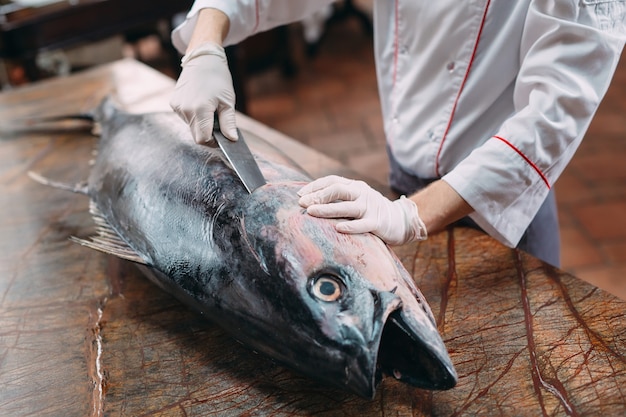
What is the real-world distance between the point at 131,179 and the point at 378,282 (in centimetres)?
71

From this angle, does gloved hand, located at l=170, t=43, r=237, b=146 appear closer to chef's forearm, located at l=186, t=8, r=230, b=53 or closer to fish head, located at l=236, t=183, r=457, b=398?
chef's forearm, located at l=186, t=8, r=230, b=53

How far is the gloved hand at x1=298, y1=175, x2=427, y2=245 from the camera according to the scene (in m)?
1.19

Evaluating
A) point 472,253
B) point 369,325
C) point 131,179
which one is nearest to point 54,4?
point 131,179

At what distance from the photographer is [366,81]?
5617 mm

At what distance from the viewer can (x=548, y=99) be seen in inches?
53.3

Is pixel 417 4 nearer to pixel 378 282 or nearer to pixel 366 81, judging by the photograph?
pixel 378 282

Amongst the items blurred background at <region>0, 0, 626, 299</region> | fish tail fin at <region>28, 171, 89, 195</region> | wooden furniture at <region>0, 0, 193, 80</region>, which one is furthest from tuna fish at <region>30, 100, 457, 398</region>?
wooden furniture at <region>0, 0, 193, 80</region>

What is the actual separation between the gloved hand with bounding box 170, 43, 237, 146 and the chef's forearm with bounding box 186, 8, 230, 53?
83 mm

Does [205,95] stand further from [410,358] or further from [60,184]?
[410,358]

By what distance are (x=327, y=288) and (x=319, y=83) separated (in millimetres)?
4795

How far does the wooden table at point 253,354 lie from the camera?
1140mm

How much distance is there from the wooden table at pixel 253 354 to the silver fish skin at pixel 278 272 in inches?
3.4

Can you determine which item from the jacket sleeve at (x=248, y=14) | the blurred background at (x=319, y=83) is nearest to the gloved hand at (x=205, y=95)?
the jacket sleeve at (x=248, y=14)

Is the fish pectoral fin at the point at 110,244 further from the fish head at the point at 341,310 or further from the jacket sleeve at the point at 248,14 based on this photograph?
the jacket sleeve at the point at 248,14
